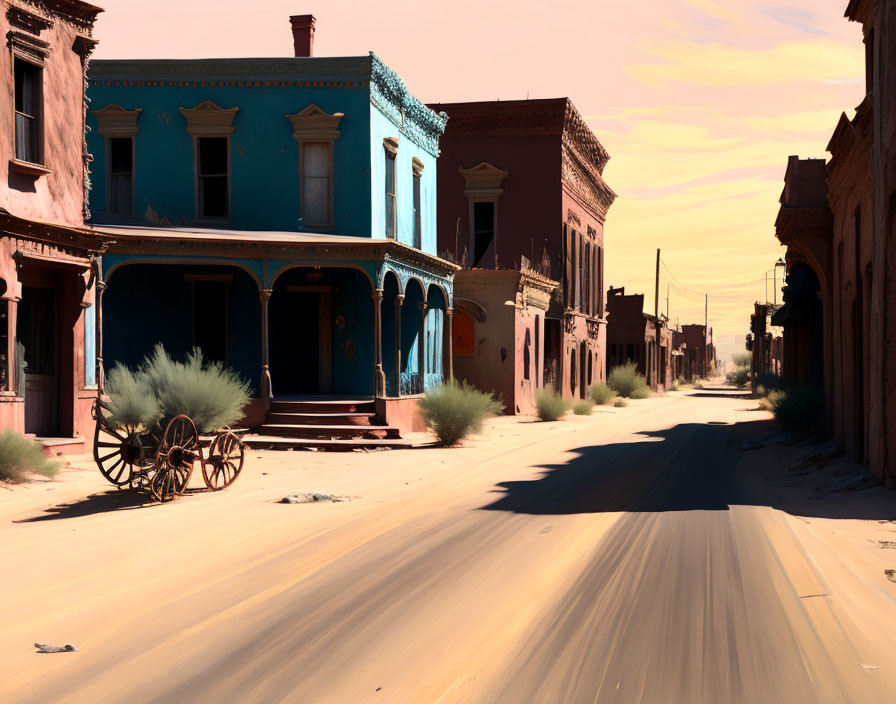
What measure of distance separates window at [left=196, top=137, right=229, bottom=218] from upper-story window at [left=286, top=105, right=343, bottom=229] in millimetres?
1944

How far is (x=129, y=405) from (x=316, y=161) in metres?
12.3

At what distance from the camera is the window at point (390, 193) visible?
2556 centimetres

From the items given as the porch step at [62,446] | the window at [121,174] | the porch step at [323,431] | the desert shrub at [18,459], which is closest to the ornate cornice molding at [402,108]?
the window at [121,174]

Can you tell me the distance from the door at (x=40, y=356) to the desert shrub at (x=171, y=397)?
10.8 ft

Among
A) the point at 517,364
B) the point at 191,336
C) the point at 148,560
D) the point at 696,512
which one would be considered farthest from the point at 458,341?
the point at 148,560

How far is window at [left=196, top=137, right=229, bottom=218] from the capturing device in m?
24.7

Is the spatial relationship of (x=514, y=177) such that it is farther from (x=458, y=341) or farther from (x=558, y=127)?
(x=458, y=341)

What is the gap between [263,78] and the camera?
24.3 meters

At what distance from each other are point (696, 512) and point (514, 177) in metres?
26.8

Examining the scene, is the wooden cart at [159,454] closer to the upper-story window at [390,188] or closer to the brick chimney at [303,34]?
the upper-story window at [390,188]

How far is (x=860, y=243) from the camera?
16469 millimetres

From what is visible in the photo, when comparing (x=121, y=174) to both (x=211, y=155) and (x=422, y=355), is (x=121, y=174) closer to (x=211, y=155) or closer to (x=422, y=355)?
(x=211, y=155)

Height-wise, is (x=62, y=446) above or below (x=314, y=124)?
below

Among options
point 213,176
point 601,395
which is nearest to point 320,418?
point 213,176
